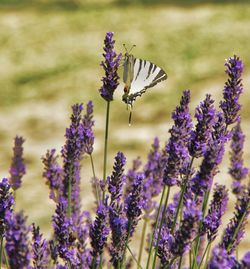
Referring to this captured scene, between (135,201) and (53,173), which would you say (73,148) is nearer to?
(53,173)

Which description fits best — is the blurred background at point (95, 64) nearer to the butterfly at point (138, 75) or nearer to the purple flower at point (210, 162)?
the butterfly at point (138, 75)

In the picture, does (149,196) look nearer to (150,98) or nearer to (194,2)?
(150,98)

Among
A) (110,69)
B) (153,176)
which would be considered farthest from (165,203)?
(153,176)

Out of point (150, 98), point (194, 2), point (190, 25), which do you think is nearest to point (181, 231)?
point (150, 98)

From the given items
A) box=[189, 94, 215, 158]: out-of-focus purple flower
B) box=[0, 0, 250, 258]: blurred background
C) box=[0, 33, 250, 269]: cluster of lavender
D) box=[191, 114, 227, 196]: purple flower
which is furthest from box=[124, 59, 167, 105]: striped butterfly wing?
box=[0, 0, 250, 258]: blurred background

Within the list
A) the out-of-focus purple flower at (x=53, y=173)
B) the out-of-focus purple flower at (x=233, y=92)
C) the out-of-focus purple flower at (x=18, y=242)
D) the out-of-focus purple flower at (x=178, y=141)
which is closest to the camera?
the out-of-focus purple flower at (x=18, y=242)

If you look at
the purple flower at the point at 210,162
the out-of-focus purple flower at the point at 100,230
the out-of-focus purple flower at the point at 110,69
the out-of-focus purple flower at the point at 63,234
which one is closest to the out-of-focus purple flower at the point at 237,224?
the purple flower at the point at 210,162
